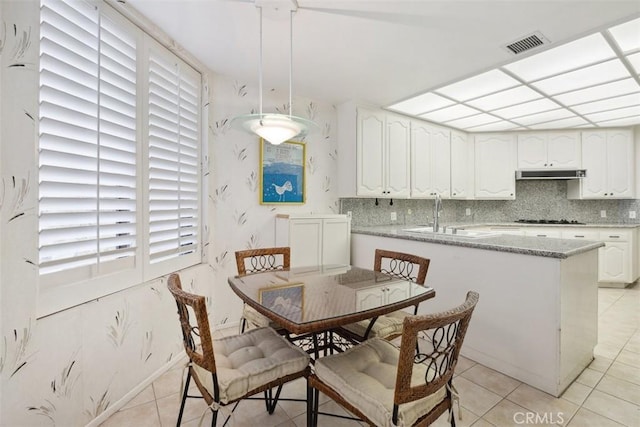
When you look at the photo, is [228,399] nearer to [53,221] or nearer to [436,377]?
[436,377]

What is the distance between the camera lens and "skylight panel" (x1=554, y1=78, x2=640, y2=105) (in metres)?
2.74

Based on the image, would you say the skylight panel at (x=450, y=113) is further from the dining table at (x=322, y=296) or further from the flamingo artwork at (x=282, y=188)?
the dining table at (x=322, y=296)

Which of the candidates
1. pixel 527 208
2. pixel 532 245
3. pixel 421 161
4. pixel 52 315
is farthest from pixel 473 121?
pixel 52 315

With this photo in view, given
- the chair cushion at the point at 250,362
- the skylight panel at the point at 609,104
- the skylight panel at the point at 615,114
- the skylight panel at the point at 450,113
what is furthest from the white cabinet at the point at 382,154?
the skylight panel at the point at 615,114

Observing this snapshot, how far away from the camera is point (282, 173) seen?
3.19 m

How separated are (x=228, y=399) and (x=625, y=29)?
10.6 ft

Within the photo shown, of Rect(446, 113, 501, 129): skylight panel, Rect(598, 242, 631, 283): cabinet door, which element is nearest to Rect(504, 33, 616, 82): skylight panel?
Rect(446, 113, 501, 129): skylight panel

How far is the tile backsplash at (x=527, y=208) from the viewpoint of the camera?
4336 millimetres

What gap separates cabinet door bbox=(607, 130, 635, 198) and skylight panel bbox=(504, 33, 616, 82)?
284 cm

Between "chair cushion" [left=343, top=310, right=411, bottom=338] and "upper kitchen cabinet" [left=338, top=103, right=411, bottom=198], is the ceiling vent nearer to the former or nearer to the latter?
"upper kitchen cabinet" [left=338, top=103, right=411, bottom=198]

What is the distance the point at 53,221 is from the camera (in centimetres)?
138

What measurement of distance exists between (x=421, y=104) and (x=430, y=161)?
3.03 ft

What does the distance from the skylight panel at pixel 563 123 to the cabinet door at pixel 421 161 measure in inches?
65.6

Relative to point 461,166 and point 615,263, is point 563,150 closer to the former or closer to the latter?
point 461,166
